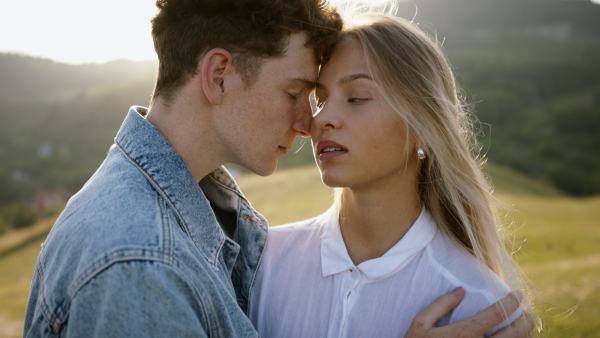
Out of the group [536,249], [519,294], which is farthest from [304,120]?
[536,249]

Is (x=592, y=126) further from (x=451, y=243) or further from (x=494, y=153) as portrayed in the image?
(x=451, y=243)

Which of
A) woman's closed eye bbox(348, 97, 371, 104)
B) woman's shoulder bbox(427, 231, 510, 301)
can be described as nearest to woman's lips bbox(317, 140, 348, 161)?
woman's closed eye bbox(348, 97, 371, 104)

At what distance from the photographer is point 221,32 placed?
9.59 feet

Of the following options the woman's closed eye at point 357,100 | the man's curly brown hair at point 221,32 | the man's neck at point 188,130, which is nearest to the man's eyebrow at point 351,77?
the woman's closed eye at point 357,100

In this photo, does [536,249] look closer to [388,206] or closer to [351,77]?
[388,206]

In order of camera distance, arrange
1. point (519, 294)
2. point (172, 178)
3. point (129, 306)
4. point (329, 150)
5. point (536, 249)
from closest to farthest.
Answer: point (129, 306) < point (172, 178) < point (519, 294) < point (329, 150) < point (536, 249)

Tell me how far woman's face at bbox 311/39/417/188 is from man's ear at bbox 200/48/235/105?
66 cm

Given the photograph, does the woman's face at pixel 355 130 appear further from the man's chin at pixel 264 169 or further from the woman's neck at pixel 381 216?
the man's chin at pixel 264 169

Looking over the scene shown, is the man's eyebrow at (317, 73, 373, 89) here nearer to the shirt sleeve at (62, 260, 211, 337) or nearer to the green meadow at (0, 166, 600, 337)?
the green meadow at (0, 166, 600, 337)

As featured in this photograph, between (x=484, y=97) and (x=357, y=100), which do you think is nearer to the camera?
(x=357, y=100)

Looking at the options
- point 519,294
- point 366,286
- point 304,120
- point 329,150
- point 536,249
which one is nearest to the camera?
point 519,294

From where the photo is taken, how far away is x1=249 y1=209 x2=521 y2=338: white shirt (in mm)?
2895

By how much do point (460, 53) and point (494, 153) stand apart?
158 ft

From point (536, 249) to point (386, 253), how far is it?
12.9m
